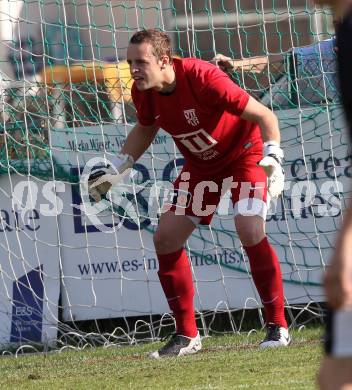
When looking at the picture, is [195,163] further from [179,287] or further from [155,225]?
[155,225]

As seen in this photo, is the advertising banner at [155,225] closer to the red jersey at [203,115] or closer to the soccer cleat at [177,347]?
the soccer cleat at [177,347]

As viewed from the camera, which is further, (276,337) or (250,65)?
(250,65)

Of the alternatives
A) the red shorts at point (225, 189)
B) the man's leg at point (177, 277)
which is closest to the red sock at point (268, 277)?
the red shorts at point (225, 189)

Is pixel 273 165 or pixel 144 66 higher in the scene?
pixel 144 66

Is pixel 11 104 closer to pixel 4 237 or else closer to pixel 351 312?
pixel 4 237

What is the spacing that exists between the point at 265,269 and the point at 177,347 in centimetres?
66

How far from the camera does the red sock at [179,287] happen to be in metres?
5.82

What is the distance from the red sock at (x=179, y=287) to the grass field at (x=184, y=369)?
0.19 metres

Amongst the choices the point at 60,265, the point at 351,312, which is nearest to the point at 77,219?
the point at 60,265

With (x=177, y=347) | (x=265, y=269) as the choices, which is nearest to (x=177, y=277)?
(x=177, y=347)

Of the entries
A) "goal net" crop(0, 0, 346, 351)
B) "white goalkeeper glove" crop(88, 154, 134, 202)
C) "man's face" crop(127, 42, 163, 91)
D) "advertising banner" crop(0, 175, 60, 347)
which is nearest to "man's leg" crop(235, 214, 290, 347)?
"white goalkeeper glove" crop(88, 154, 134, 202)

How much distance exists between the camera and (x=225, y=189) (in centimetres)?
580

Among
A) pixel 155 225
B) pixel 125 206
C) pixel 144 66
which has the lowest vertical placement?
pixel 155 225

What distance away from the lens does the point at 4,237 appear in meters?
7.34
